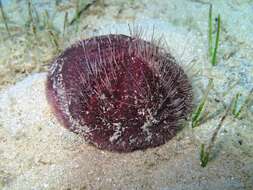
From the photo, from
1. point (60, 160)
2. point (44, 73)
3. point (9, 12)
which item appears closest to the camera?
point (60, 160)

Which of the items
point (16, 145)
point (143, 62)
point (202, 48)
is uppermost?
point (143, 62)

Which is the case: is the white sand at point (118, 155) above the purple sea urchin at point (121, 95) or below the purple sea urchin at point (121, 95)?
below

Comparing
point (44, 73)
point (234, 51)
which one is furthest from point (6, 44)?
point (234, 51)

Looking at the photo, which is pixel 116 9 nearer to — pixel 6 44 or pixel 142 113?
pixel 6 44

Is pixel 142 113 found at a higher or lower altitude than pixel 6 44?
higher

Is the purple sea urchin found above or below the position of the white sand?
above

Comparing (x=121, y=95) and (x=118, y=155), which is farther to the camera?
(x=118, y=155)

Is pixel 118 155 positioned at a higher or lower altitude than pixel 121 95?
lower

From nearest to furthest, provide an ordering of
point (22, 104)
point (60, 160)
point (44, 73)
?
point (60, 160) < point (22, 104) < point (44, 73)
